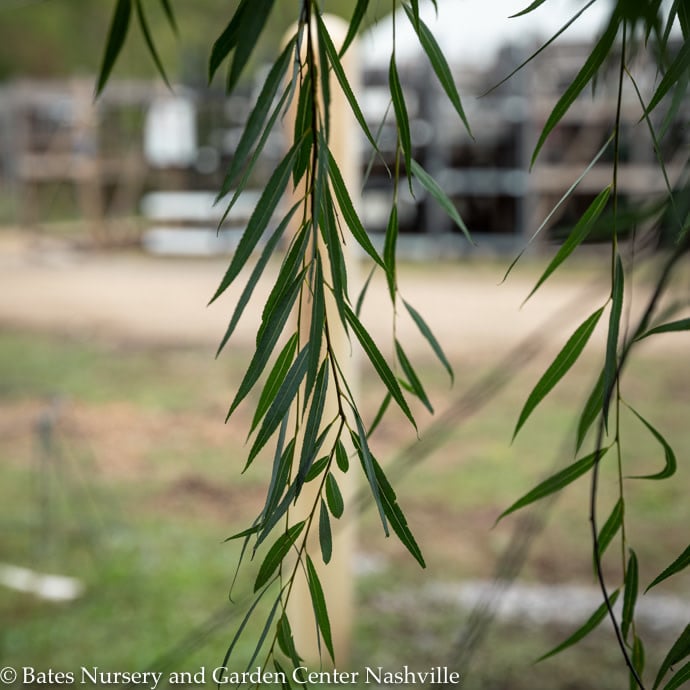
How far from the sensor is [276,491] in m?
0.41

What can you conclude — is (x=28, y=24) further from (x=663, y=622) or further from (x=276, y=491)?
(x=276, y=491)

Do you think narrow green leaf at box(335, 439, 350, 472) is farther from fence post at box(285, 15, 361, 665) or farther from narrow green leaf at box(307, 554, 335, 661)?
fence post at box(285, 15, 361, 665)

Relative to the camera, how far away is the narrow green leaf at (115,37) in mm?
369

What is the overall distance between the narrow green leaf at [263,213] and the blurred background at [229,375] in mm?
100

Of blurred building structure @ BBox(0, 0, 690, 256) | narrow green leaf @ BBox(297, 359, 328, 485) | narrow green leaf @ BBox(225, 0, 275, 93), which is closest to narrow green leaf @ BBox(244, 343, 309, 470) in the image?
narrow green leaf @ BBox(297, 359, 328, 485)

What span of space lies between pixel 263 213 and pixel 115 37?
0.09 meters

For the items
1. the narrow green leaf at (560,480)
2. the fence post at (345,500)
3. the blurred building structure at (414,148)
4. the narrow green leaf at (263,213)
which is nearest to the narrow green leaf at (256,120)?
the narrow green leaf at (263,213)

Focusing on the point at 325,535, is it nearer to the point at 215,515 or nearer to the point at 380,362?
the point at 380,362

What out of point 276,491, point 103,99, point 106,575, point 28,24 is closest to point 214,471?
point 106,575

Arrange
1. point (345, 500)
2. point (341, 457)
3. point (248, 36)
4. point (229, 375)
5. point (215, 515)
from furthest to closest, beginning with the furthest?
point (229, 375), point (215, 515), point (345, 500), point (341, 457), point (248, 36)

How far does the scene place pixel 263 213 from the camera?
16.4 inches

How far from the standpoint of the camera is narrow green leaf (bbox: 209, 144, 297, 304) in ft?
1.34

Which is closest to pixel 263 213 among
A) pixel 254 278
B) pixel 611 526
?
pixel 254 278

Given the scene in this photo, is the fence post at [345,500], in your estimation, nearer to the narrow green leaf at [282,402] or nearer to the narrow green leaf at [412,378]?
the narrow green leaf at [412,378]
